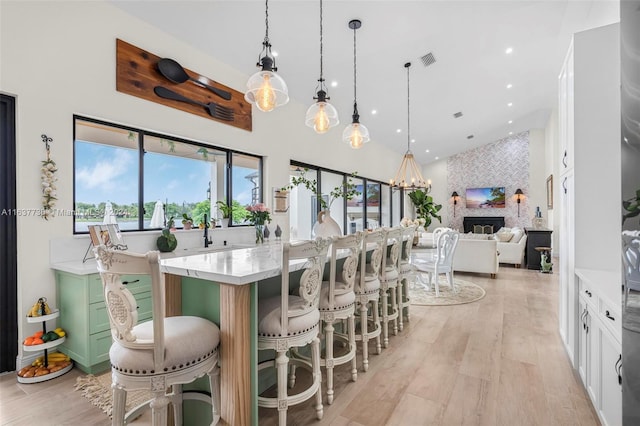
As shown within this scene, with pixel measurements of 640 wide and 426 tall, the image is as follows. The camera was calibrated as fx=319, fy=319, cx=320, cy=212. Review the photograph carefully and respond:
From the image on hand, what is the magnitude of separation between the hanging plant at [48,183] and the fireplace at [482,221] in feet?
39.9

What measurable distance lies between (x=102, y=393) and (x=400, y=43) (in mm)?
5209

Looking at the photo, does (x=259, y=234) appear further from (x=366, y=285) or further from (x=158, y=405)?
(x=158, y=405)

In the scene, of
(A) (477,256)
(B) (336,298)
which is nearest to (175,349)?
(B) (336,298)

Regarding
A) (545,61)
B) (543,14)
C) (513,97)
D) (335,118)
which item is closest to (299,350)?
(335,118)

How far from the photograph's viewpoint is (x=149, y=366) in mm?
1352

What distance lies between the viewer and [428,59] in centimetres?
530

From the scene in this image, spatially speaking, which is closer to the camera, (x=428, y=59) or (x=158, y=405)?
(x=158, y=405)

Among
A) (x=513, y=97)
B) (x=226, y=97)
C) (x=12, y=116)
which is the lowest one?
(x=12, y=116)

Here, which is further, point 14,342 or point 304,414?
point 14,342

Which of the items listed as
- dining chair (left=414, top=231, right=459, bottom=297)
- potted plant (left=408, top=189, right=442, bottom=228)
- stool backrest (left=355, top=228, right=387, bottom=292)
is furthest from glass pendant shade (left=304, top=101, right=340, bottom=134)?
potted plant (left=408, top=189, right=442, bottom=228)

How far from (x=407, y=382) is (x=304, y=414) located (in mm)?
875

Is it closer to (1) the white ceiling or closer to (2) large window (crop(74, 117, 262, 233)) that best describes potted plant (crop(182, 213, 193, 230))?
(2) large window (crop(74, 117, 262, 233))

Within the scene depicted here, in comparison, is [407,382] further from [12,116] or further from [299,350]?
[12,116]

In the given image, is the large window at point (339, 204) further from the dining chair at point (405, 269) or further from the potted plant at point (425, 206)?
the potted plant at point (425, 206)
